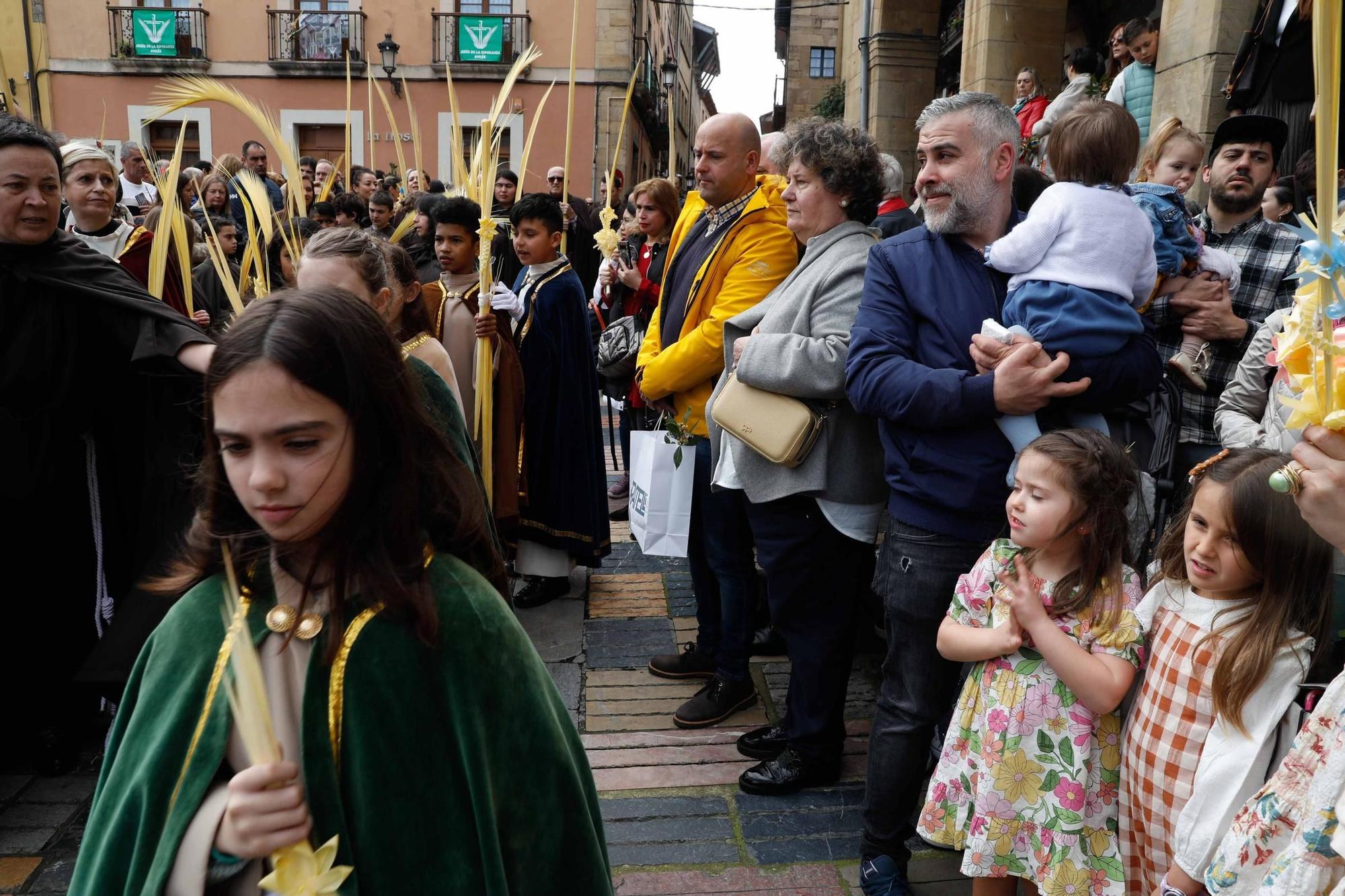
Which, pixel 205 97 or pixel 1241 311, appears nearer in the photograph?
pixel 205 97

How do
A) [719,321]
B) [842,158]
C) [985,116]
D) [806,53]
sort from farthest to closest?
[806,53] < [719,321] < [842,158] < [985,116]

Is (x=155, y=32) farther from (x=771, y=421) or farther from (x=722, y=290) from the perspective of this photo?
(x=771, y=421)

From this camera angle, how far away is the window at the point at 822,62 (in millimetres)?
35562

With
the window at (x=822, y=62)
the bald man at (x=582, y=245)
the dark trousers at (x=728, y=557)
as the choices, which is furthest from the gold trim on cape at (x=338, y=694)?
Result: the window at (x=822, y=62)

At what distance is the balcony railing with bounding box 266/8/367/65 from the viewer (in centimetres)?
2300

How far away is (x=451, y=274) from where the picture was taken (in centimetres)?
477

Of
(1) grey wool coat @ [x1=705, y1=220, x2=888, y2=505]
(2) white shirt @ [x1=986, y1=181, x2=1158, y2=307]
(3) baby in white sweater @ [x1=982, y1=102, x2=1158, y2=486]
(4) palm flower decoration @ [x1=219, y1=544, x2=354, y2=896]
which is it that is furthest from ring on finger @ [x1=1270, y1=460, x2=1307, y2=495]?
(1) grey wool coat @ [x1=705, y1=220, x2=888, y2=505]

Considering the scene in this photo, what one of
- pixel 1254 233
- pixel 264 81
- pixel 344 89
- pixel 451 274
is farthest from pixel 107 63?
pixel 1254 233

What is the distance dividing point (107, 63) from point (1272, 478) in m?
27.1

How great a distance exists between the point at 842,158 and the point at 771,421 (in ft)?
2.74

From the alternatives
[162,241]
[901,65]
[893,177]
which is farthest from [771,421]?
[901,65]

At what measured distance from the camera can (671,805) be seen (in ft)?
10.5

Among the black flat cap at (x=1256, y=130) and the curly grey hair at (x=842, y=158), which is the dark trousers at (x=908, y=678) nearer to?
the curly grey hair at (x=842, y=158)

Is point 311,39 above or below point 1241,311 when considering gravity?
above
